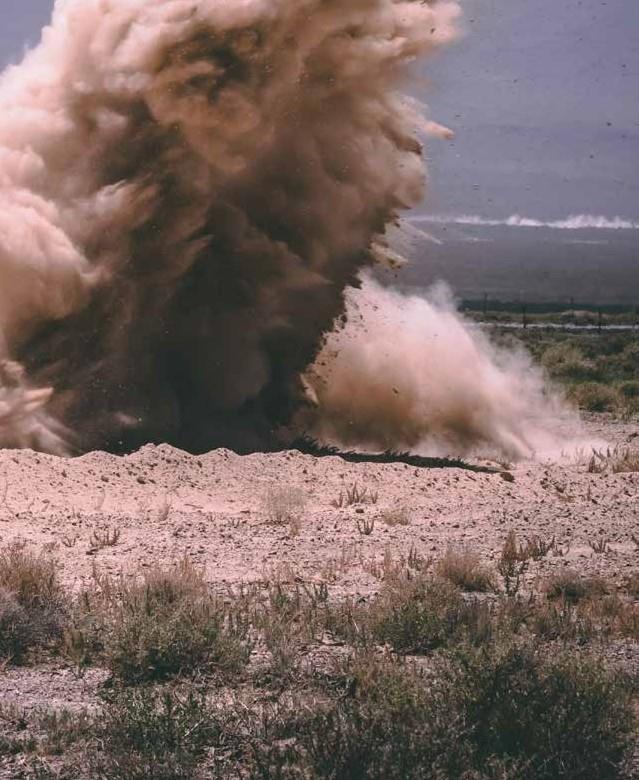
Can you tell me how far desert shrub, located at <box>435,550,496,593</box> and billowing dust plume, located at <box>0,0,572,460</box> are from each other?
6.27 meters

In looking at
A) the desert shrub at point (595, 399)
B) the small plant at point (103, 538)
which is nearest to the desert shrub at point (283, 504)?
the small plant at point (103, 538)

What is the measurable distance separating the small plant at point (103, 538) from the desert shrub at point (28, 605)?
1310 millimetres

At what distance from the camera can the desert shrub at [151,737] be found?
6176 millimetres

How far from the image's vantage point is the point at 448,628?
856 centimetres

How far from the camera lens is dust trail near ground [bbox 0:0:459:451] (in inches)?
605

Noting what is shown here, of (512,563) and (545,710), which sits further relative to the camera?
(512,563)

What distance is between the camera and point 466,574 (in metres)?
10.4

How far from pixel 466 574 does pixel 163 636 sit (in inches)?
129

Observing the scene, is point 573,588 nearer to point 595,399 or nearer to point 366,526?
point 366,526

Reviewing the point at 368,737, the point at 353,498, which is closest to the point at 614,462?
the point at 353,498

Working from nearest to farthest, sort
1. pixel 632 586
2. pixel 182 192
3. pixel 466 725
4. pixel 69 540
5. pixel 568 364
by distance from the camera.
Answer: pixel 466 725 < pixel 632 586 < pixel 69 540 < pixel 182 192 < pixel 568 364

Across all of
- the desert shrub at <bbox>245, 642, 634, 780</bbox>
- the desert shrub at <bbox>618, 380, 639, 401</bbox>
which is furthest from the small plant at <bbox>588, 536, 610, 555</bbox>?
the desert shrub at <bbox>618, 380, 639, 401</bbox>

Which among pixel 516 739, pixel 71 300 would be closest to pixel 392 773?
pixel 516 739

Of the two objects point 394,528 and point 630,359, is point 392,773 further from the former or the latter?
point 630,359
